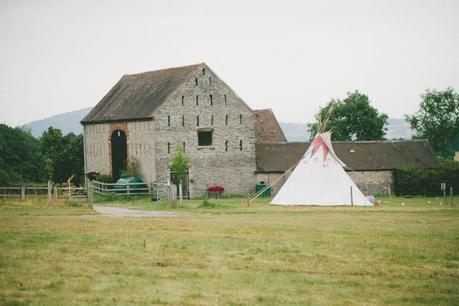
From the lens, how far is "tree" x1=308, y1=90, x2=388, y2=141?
288 feet

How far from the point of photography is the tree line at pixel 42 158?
7131 centimetres

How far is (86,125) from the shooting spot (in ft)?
208

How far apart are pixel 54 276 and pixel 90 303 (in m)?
2.34

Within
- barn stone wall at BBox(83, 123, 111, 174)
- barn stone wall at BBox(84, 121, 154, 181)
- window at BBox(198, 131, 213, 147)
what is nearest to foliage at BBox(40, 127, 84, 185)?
barn stone wall at BBox(83, 123, 111, 174)

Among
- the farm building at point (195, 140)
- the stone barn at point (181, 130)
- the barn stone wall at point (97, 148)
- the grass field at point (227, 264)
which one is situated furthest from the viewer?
the barn stone wall at point (97, 148)

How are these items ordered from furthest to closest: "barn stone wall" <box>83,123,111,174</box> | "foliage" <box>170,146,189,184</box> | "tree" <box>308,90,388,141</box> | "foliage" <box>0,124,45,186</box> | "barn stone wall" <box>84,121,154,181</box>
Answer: "foliage" <box>0,124,45,186</box>
"tree" <box>308,90,388,141</box>
"barn stone wall" <box>83,123,111,174</box>
"barn stone wall" <box>84,121,154,181</box>
"foliage" <box>170,146,189,184</box>

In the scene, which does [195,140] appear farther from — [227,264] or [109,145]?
[227,264]

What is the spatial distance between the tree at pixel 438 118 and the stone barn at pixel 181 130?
145 ft

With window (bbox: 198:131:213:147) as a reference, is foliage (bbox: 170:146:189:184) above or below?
below

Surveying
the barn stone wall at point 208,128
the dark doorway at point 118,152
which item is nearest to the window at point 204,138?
the barn stone wall at point 208,128

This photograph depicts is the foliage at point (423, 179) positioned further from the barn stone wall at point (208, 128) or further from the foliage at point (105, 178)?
the foliage at point (105, 178)

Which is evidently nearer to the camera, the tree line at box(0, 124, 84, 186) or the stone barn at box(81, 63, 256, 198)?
the stone barn at box(81, 63, 256, 198)

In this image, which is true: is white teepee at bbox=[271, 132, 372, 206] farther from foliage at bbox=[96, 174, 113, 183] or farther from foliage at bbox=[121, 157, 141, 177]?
foliage at bbox=[96, 174, 113, 183]

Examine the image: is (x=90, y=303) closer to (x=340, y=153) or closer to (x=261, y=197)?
(x=261, y=197)
